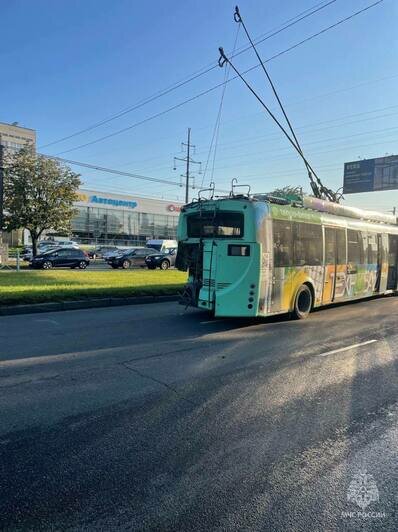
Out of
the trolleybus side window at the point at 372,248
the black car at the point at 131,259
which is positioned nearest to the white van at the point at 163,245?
the black car at the point at 131,259

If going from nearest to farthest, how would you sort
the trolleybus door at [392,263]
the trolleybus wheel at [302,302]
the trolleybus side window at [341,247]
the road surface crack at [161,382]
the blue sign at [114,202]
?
the road surface crack at [161,382] < the trolleybus wheel at [302,302] < the trolleybus side window at [341,247] < the trolleybus door at [392,263] < the blue sign at [114,202]

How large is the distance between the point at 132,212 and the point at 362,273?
6185 centimetres

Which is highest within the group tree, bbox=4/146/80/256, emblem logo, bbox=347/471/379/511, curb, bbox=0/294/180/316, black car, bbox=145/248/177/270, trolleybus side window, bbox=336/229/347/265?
tree, bbox=4/146/80/256

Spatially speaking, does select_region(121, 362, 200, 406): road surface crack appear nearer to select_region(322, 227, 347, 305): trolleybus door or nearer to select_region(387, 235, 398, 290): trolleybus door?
select_region(322, 227, 347, 305): trolleybus door

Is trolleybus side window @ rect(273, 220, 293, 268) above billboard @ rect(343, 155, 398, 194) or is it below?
below

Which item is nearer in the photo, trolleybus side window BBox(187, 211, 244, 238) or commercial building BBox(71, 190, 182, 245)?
trolleybus side window BBox(187, 211, 244, 238)

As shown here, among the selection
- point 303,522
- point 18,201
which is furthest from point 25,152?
point 303,522

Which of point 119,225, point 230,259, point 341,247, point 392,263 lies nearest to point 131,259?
point 392,263

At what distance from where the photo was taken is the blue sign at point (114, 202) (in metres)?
66.8

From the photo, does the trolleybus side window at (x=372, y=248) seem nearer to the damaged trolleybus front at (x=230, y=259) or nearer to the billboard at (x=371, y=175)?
the damaged trolleybus front at (x=230, y=259)

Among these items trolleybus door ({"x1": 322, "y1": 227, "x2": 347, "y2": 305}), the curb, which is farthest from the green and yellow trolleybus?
the curb

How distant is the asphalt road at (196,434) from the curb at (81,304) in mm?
3200

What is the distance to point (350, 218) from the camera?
13.0 m

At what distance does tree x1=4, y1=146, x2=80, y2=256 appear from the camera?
97.5 ft
